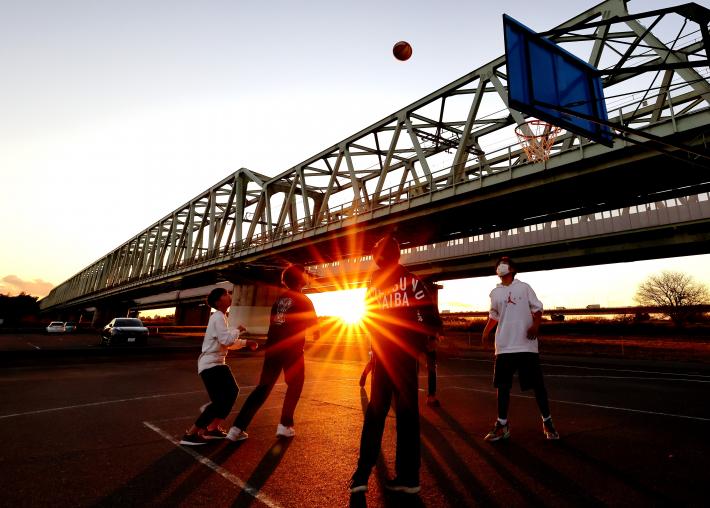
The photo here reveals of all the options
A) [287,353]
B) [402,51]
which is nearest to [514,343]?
[287,353]

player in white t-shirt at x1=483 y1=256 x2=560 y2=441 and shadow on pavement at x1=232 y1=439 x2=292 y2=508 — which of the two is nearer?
shadow on pavement at x1=232 y1=439 x2=292 y2=508

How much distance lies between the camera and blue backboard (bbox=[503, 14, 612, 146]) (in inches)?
277

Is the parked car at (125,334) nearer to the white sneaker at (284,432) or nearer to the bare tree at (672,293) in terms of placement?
the white sneaker at (284,432)

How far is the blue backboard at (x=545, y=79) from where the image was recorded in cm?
703

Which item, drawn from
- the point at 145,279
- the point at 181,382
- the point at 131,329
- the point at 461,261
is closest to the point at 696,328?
the point at 461,261

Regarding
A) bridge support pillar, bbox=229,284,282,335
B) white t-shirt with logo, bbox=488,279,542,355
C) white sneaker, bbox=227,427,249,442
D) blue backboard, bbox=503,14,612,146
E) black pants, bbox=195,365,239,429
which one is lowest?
white sneaker, bbox=227,427,249,442

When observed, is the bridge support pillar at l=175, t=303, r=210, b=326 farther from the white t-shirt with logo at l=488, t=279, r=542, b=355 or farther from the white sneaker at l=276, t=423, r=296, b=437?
the white t-shirt with logo at l=488, t=279, r=542, b=355

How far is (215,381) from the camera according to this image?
12.5 ft

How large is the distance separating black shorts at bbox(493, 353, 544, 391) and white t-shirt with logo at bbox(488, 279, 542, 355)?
0.06 meters

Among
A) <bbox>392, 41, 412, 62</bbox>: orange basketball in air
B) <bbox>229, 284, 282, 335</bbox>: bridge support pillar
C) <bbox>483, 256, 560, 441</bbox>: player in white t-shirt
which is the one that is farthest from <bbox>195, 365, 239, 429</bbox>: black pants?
<bbox>229, 284, 282, 335</bbox>: bridge support pillar

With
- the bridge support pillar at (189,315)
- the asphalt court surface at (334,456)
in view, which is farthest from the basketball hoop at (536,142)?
the bridge support pillar at (189,315)

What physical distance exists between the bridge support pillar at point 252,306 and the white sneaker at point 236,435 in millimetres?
34402

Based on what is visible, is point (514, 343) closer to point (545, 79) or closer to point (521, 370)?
point (521, 370)

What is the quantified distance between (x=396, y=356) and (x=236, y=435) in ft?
7.14
